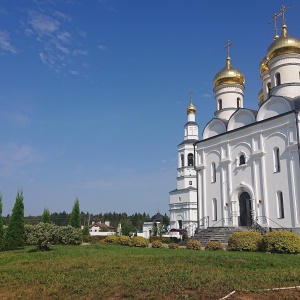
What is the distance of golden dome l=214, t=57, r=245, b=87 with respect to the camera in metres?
27.3

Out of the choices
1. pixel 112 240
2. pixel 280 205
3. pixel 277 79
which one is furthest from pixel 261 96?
pixel 112 240

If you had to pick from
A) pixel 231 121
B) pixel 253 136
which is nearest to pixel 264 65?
pixel 231 121

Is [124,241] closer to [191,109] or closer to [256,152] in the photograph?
[256,152]

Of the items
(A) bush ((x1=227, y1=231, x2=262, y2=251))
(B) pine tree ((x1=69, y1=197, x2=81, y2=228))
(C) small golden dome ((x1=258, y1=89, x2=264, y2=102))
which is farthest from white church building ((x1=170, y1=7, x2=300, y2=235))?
(B) pine tree ((x1=69, y1=197, x2=81, y2=228))

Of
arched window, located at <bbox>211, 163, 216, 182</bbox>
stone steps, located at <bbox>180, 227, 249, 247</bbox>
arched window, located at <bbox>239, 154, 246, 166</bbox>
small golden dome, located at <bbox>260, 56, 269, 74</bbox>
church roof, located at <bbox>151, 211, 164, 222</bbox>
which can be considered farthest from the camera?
church roof, located at <bbox>151, 211, 164, 222</bbox>

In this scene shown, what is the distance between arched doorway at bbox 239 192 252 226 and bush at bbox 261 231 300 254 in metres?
6.96

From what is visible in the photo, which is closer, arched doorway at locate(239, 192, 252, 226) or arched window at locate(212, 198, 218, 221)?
arched doorway at locate(239, 192, 252, 226)

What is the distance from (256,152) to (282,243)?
8388 millimetres

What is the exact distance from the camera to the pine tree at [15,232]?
71.8 ft

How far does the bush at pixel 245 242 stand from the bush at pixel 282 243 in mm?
879

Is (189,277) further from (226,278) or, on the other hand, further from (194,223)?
(194,223)

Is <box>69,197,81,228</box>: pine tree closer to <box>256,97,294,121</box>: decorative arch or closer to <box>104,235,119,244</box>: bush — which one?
<box>104,235,119,244</box>: bush

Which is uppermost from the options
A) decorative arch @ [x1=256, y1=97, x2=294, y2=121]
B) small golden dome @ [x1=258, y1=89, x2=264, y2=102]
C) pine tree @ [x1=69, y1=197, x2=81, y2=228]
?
small golden dome @ [x1=258, y1=89, x2=264, y2=102]

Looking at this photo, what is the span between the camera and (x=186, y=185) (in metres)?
40.1
